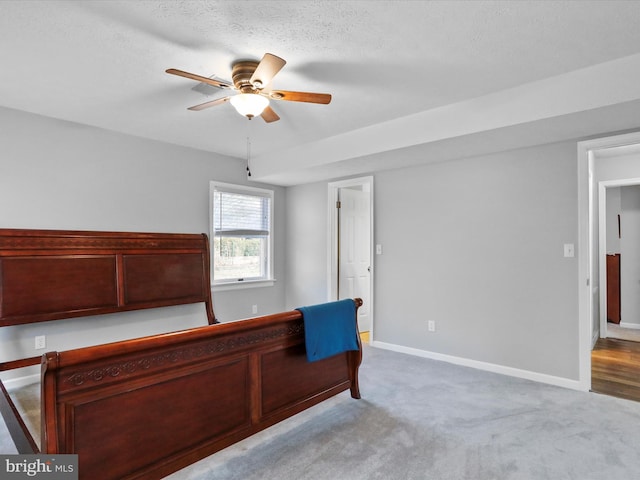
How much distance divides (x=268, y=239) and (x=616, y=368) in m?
4.28

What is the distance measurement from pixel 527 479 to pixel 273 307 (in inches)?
155

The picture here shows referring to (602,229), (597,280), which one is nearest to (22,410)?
(597,280)

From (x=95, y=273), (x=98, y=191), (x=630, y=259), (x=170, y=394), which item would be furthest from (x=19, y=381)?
(x=630, y=259)

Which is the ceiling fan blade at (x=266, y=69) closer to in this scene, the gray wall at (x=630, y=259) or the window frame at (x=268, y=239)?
the window frame at (x=268, y=239)

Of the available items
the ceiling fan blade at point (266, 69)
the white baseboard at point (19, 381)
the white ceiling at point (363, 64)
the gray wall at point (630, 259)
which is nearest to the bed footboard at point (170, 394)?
the ceiling fan blade at point (266, 69)

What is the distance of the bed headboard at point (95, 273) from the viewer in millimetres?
2920

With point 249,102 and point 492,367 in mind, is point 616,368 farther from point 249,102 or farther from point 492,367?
point 249,102

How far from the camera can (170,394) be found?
6.08 ft

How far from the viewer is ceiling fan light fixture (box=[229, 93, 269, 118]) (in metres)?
2.35

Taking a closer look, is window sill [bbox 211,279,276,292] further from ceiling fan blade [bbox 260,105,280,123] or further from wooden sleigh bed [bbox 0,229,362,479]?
ceiling fan blade [bbox 260,105,280,123]

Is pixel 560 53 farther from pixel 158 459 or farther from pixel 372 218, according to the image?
pixel 158 459

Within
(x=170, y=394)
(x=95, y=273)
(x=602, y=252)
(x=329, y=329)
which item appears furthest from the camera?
(x=602, y=252)

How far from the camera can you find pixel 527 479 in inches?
76.8

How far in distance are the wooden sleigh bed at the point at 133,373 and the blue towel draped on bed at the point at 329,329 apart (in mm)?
89
